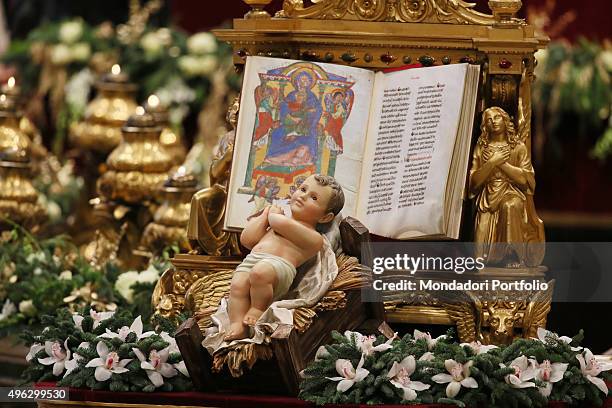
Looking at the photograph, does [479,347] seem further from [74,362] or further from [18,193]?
[18,193]

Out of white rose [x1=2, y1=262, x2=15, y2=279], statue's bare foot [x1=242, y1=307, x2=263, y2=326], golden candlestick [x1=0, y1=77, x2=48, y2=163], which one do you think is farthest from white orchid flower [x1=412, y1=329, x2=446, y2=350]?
golden candlestick [x1=0, y1=77, x2=48, y2=163]

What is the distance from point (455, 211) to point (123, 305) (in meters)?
1.87

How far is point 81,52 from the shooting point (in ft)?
44.4

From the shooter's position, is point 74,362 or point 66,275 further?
point 66,275

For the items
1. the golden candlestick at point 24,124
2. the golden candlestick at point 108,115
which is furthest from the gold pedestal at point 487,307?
the golden candlestick at point 108,115

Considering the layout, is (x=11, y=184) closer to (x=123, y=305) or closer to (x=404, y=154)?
(x=123, y=305)

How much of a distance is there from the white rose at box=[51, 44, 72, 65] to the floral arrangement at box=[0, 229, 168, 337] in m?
3.45

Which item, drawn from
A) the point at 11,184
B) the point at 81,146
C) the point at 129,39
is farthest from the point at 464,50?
the point at 129,39

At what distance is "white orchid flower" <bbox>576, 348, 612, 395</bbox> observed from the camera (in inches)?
291

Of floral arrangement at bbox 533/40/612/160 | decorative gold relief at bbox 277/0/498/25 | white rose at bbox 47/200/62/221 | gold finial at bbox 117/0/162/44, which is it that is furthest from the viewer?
gold finial at bbox 117/0/162/44

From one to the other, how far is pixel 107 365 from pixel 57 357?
257 millimetres

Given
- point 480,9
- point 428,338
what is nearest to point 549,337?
point 428,338

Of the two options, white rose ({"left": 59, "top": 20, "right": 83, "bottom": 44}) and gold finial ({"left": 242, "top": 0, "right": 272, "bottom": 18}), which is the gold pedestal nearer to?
gold finial ({"left": 242, "top": 0, "right": 272, "bottom": 18})

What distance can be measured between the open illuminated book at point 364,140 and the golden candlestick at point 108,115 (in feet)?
12.0
